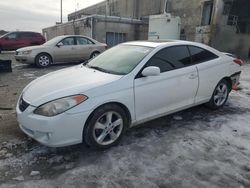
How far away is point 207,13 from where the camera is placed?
1700 centimetres

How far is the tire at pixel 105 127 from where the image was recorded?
3.34m

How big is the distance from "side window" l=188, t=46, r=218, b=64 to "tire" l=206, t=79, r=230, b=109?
629mm

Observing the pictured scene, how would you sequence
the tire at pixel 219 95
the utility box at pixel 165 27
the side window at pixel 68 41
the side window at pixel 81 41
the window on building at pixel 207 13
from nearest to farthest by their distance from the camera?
the tire at pixel 219 95 → the side window at pixel 68 41 → the side window at pixel 81 41 → the window on building at pixel 207 13 → the utility box at pixel 165 27

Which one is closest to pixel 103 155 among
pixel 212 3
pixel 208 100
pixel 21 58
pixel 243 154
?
pixel 243 154

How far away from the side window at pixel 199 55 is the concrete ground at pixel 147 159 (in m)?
1.15

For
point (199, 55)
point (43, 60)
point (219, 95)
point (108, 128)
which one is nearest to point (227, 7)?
point (43, 60)

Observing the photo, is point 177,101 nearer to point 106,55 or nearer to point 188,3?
point 106,55

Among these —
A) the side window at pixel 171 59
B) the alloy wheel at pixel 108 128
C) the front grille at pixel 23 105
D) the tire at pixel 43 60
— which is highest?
the side window at pixel 171 59

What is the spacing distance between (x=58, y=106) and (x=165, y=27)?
598 inches

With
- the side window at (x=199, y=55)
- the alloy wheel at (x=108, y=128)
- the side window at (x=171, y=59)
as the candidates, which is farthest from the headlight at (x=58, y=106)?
the side window at (x=199, y=55)

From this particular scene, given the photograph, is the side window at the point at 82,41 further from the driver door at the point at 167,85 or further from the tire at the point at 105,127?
the tire at the point at 105,127

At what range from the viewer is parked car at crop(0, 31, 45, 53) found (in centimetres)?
1830

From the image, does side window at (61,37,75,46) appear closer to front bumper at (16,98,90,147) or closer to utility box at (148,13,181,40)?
utility box at (148,13,181,40)

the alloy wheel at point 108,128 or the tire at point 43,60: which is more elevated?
the alloy wheel at point 108,128
